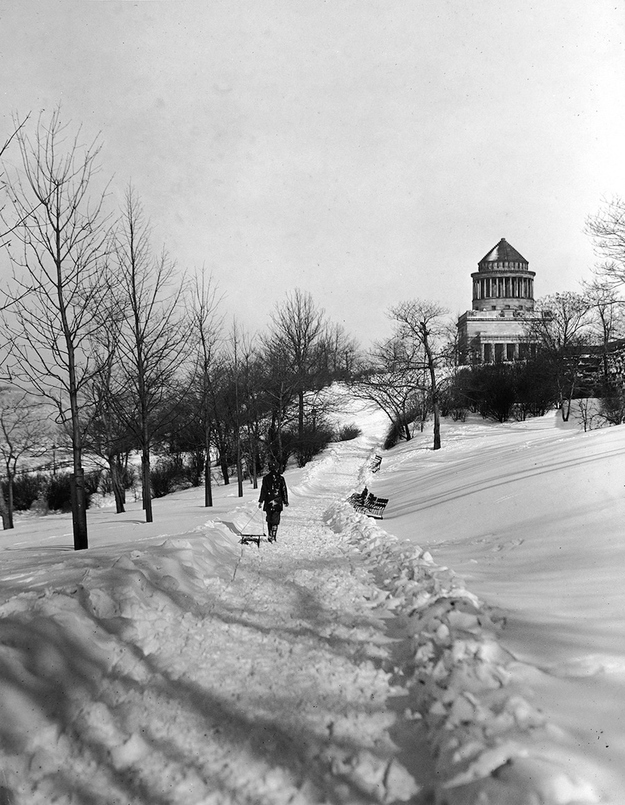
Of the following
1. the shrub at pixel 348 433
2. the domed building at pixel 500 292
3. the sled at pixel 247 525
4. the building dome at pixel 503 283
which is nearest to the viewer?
the sled at pixel 247 525

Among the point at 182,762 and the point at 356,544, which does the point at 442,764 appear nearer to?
the point at 182,762

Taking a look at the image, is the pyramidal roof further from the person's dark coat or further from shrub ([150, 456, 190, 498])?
the person's dark coat

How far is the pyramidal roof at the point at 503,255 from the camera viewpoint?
85562mm

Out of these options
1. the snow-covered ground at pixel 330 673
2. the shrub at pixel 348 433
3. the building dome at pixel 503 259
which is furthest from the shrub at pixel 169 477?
the building dome at pixel 503 259

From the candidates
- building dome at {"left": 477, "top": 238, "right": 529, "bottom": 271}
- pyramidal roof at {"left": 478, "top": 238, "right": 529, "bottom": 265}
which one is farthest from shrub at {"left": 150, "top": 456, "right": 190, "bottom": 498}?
pyramidal roof at {"left": 478, "top": 238, "right": 529, "bottom": 265}

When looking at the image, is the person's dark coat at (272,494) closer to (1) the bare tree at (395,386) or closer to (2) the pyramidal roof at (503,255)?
(1) the bare tree at (395,386)

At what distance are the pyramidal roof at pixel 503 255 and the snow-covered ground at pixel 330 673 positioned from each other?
8591 cm

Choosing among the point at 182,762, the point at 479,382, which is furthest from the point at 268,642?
the point at 479,382

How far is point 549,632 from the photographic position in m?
3.99

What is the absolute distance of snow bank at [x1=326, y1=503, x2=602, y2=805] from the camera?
2439 millimetres

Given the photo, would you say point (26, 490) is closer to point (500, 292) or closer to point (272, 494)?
point (272, 494)

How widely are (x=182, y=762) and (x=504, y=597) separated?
334 centimetres

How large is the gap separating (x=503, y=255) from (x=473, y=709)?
92.2m

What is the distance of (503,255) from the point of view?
3396 inches
